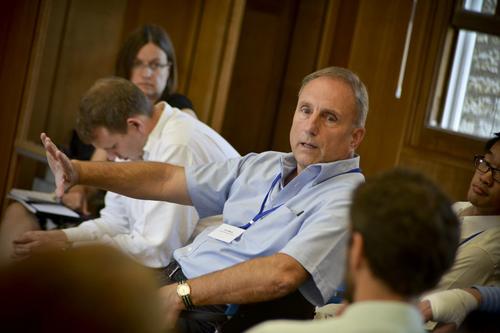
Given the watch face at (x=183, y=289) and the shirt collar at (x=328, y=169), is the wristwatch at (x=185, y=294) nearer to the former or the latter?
the watch face at (x=183, y=289)

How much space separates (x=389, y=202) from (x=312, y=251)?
39.4 inches

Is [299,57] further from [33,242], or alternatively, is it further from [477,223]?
[477,223]

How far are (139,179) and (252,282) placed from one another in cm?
70

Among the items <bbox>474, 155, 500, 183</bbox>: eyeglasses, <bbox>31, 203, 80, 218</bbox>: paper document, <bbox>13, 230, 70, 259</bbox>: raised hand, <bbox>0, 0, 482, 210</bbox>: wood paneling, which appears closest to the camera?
<bbox>474, 155, 500, 183</bbox>: eyeglasses

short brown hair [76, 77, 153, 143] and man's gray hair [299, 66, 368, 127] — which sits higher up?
man's gray hair [299, 66, 368, 127]

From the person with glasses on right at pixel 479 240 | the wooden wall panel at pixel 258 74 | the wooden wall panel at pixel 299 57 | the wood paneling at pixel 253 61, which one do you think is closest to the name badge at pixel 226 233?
the person with glasses on right at pixel 479 240

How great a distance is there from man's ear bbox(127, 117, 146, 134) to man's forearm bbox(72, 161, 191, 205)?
1.72ft

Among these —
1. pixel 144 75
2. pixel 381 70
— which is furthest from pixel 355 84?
pixel 144 75

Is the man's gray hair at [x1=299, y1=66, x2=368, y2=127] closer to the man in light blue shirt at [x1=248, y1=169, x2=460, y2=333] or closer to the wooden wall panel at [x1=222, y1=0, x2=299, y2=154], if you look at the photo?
the man in light blue shirt at [x1=248, y1=169, x2=460, y2=333]

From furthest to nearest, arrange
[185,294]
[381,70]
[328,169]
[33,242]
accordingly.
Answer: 1. [381,70]
2. [33,242]
3. [328,169]
4. [185,294]

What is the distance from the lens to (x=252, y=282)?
8.05 ft

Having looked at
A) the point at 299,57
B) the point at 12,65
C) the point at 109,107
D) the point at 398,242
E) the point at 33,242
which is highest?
the point at 299,57

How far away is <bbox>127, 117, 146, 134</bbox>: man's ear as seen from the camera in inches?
137

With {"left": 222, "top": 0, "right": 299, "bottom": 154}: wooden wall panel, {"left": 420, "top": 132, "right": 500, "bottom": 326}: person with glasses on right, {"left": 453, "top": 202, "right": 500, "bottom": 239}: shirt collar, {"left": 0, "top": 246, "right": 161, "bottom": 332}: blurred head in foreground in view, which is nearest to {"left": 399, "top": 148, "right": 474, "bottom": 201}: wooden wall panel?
{"left": 420, "top": 132, "right": 500, "bottom": 326}: person with glasses on right
